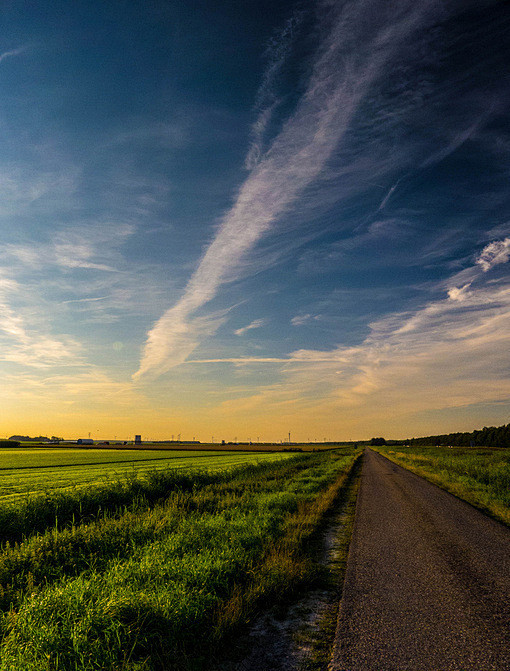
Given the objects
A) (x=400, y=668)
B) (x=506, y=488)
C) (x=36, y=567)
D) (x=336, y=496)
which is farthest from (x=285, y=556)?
(x=506, y=488)

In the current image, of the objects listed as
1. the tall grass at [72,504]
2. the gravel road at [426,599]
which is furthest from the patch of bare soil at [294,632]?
the tall grass at [72,504]

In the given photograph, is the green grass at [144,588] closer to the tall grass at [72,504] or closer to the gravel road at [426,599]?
the gravel road at [426,599]

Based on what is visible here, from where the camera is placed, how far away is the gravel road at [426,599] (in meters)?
4.07

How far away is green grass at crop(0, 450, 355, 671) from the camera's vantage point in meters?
3.99

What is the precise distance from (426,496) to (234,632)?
1528 centimetres

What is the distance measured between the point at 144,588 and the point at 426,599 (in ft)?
14.3

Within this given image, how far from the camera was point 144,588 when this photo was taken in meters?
5.40

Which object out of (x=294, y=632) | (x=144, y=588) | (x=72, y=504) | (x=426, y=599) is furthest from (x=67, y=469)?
(x=426, y=599)

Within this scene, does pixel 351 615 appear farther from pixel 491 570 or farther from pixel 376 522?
pixel 376 522

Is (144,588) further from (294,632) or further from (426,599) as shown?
(426,599)

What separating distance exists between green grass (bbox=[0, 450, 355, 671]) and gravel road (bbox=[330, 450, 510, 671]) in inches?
51.4

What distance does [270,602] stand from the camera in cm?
555

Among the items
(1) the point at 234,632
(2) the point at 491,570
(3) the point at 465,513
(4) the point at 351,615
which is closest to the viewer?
(1) the point at 234,632

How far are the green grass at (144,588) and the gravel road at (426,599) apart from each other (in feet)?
4.28
